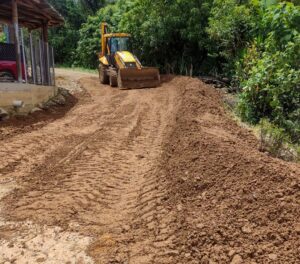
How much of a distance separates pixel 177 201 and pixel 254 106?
6.27 meters

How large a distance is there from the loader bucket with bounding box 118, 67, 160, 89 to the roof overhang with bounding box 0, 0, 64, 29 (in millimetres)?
3611

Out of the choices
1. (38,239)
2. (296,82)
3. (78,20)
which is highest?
(78,20)

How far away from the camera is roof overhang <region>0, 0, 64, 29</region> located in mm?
12148

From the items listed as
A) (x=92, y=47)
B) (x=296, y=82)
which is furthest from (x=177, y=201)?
(x=92, y=47)

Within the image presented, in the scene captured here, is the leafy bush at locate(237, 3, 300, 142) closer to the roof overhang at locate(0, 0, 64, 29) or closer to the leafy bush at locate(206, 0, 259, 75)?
the leafy bush at locate(206, 0, 259, 75)

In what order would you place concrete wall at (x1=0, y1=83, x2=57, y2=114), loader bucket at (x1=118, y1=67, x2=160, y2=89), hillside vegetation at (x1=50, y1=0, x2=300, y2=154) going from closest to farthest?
hillside vegetation at (x1=50, y1=0, x2=300, y2=154) → concrete wall at (x1=0, y1=83, x2=57, y2=114) → loader bucket at (x1=118, y1=67, x2=160, y2=89)

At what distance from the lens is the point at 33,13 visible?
1345 cm

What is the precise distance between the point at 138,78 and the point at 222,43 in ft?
13.7

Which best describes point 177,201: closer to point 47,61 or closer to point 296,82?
point 296,82

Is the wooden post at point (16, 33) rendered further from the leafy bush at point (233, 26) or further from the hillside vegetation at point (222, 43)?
the leafy bush at point (233, 26)

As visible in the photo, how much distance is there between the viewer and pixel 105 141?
25.7 feet

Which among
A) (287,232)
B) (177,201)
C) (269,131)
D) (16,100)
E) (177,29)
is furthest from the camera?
(177,29)

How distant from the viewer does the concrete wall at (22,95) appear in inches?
408

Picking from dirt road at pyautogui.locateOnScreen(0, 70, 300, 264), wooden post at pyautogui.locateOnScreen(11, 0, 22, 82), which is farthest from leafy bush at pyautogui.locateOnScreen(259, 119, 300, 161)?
wooden post at pyautogui.locateOnScreen(11, 0, 22, 82)
